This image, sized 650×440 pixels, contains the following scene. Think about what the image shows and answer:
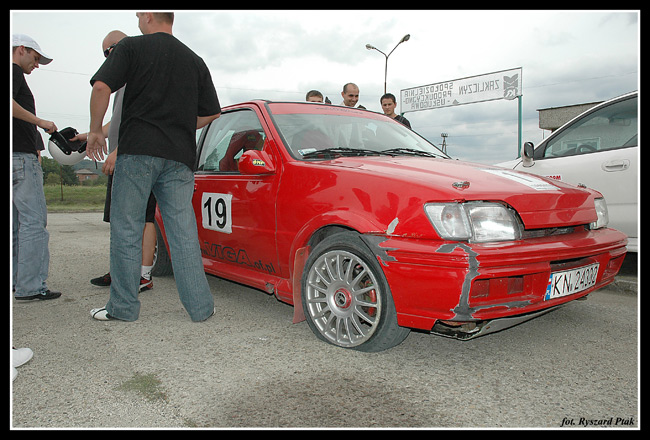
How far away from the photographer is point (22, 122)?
12.1ft

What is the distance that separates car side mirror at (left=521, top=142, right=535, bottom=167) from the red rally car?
1605 mm

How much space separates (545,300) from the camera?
250cm

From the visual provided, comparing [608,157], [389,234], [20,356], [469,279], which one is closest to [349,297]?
[389,234]

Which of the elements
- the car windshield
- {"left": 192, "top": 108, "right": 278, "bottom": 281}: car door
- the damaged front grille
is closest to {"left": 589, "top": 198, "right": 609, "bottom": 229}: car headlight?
the damaged front grille

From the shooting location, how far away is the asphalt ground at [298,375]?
202 cm

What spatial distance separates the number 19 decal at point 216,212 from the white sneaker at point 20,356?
1513 mm

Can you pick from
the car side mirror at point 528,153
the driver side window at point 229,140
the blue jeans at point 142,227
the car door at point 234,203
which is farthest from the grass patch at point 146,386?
the car side mirror at point 528,153

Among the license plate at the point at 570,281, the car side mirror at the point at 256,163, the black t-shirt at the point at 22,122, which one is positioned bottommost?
the license plate at the point at 570,281

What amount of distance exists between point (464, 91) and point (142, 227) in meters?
22.4

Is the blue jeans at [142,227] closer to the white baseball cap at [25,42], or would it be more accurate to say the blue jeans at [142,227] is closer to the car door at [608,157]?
the white baseball cap at [25,42]

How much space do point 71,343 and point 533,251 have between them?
8.46 feet

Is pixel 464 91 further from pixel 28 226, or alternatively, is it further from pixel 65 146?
pixel 28 226
